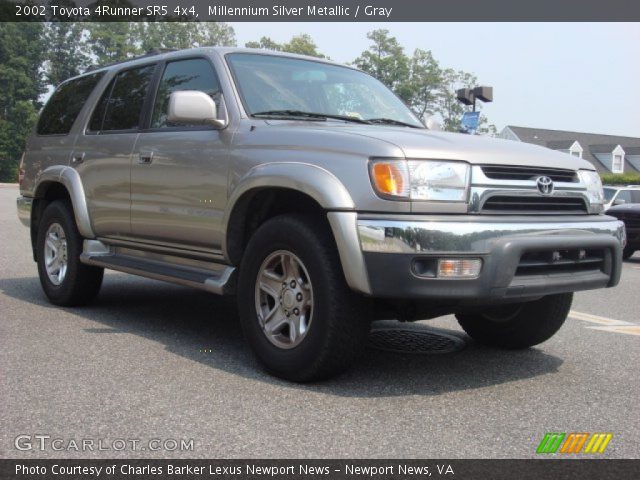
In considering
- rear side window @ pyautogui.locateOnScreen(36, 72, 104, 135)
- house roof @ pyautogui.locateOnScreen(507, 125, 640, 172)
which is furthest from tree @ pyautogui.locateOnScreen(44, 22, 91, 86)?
rear side window @ pyautogui.locateOnScreen(36, 72, 104, 135)

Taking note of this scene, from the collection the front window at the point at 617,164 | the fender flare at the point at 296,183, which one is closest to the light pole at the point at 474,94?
the fender flare at the point at 296,183

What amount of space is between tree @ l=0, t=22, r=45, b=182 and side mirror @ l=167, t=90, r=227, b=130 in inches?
2385

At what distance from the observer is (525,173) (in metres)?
3.99

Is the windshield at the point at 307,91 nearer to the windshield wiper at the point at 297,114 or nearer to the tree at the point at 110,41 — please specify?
the windshield wiper at the point at 297,114

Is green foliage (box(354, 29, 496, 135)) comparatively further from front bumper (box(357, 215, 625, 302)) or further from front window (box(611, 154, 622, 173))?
front bumper (box(357, 215, 625, 302))

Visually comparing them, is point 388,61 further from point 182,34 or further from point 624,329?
point 624,329

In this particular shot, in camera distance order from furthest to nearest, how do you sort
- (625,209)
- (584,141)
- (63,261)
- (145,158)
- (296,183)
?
(584,141), (625,209), (63,261), (145,158), (296,183)

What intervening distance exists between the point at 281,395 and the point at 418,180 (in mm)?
1272

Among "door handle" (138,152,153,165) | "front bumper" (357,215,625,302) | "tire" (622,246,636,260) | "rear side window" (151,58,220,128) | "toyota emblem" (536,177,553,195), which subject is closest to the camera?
"front bumper" (357,215,625,302)

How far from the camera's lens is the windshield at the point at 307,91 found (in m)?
4.80

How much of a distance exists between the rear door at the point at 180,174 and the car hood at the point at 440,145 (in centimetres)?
53
